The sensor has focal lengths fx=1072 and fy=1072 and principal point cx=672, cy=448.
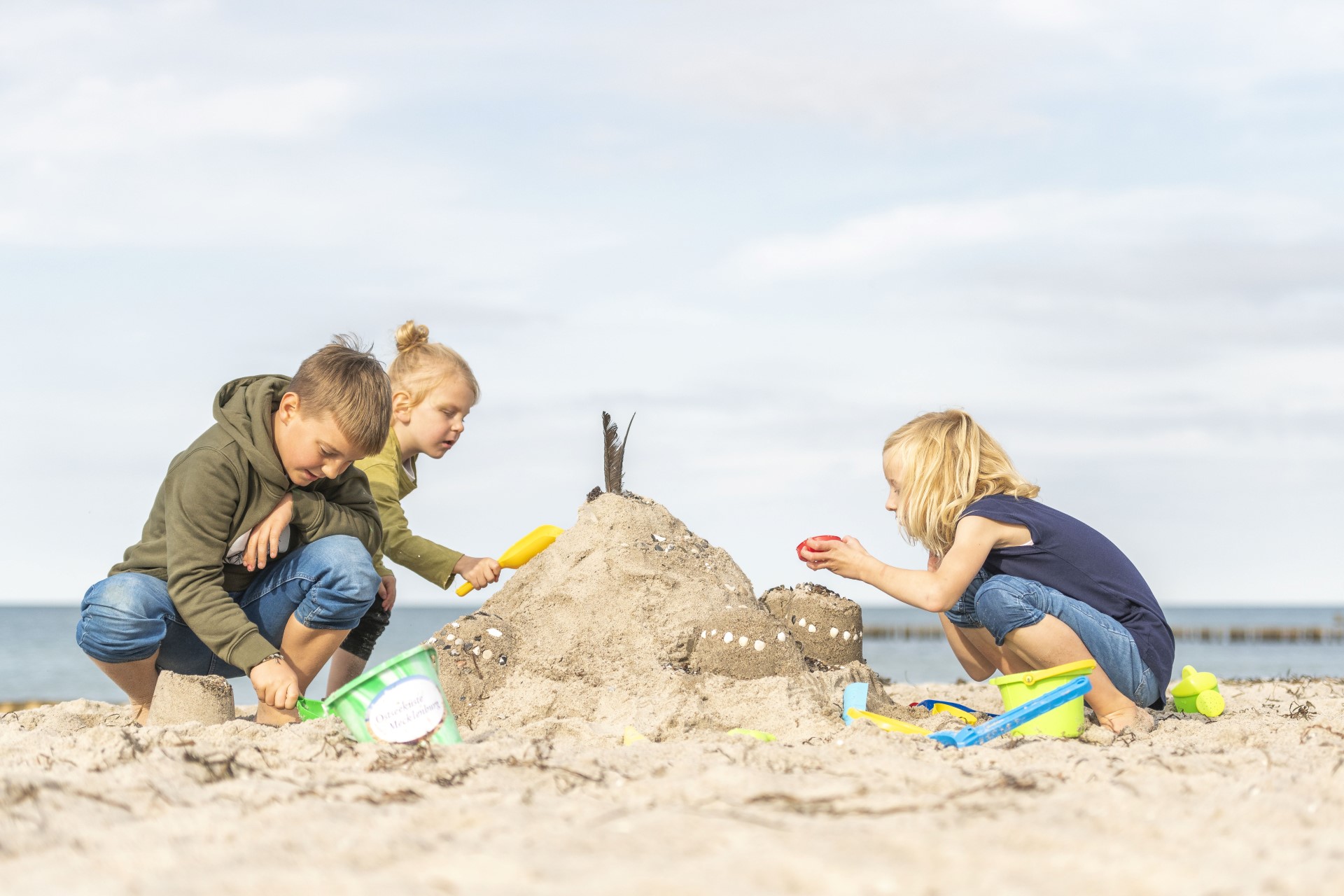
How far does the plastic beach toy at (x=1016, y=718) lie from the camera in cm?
295

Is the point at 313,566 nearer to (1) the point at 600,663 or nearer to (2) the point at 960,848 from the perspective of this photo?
(1) the point at 600,663

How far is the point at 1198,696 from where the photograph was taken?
4.07m

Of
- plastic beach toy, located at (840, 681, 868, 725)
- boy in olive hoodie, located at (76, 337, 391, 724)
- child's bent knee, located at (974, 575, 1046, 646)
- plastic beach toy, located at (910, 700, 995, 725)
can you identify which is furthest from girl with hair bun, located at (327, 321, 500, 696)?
child's bent knee, located at (974, 575, 1046, 646)

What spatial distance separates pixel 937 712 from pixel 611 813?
232cm

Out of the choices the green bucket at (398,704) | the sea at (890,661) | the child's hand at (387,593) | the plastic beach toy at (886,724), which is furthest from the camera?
the sea at (890,661)

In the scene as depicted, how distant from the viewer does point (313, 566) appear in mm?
3721

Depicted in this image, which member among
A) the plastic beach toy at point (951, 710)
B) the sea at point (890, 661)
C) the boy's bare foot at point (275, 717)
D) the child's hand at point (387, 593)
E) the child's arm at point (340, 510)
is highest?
the child's arm at point (340, 510)

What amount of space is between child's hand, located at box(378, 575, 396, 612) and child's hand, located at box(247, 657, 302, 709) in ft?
3.44

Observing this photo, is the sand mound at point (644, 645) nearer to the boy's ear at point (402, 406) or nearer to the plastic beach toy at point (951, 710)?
the plastic beach toy at point (951, 710)

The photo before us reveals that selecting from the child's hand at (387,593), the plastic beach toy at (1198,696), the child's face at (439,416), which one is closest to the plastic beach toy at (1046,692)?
the plastic beach toy at (1198,696)

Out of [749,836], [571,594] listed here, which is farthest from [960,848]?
[571,594]

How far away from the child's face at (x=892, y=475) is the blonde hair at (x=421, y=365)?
1.91m

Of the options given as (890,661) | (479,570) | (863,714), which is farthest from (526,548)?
(890,661)

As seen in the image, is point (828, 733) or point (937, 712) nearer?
point (828, 733)
